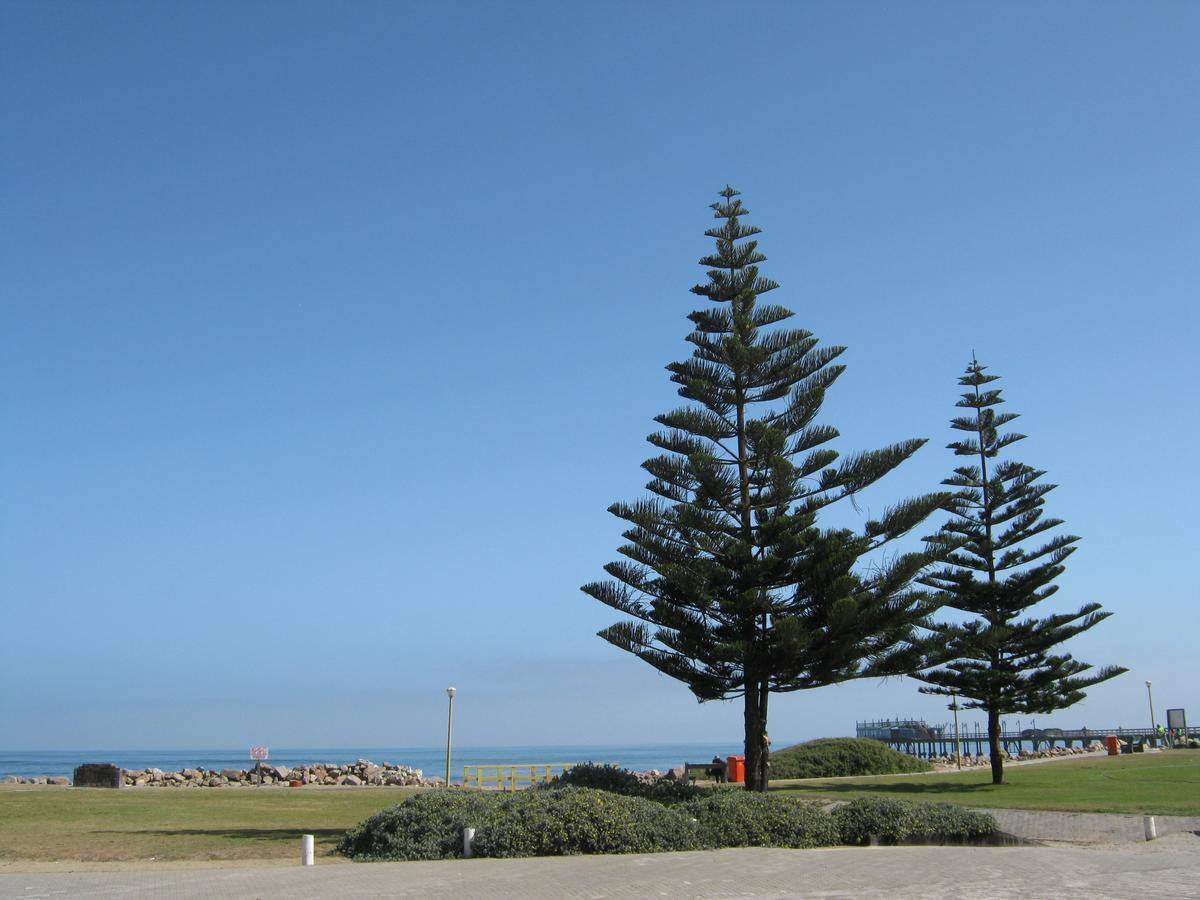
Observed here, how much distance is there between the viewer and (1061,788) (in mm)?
20078

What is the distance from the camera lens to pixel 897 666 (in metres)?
17.2

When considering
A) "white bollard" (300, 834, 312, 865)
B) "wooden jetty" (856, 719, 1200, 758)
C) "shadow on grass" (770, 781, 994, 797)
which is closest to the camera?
"white bollard" (300, 834, 312, 865)

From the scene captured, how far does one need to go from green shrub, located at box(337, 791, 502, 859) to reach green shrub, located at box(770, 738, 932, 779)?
15.8 m

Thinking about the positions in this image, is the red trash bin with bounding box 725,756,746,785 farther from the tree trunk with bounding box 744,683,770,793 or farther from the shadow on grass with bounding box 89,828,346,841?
the shadow on grass with bounding box 89,828,346,841

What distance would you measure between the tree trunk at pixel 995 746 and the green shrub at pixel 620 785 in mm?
11887

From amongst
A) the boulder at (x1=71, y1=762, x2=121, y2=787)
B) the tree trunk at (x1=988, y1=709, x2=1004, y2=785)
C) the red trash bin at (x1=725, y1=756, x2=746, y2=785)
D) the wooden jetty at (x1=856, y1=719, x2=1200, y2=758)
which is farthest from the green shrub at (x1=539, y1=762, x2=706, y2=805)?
→ the wooden jetty at (x1=856, y1=719, x2=1200, y2=758)

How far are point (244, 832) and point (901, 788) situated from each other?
13.3 m

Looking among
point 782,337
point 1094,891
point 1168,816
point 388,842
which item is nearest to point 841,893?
point 1094,891

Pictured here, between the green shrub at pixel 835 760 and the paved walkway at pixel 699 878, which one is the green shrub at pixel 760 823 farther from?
the green shrub at pixel 835 760

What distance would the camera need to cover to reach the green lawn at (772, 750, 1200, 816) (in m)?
16.2

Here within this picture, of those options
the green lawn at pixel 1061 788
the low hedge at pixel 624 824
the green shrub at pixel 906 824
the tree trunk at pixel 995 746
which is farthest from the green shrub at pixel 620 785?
the tree trunk at pixel 995 746

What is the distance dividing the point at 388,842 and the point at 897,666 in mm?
9432

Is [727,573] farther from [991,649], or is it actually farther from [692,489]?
[991,649]

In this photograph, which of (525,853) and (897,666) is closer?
(525,853)
